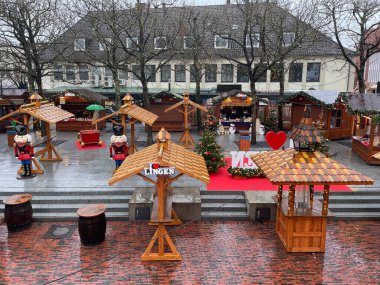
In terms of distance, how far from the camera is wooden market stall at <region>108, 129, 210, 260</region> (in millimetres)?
7512

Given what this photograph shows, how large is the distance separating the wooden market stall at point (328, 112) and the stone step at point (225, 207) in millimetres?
11613

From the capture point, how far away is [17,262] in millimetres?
8586

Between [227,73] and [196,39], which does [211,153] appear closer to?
[196,39]

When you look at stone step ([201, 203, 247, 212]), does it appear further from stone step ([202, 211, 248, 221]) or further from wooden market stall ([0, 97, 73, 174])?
wooden market stall ([0, 97, 73, 174])

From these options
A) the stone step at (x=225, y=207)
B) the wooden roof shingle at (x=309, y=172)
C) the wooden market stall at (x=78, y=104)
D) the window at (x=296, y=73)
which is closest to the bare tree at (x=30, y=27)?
the wooden market stall at (x=78, y=104)

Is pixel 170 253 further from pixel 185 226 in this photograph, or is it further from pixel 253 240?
pixel 253 240

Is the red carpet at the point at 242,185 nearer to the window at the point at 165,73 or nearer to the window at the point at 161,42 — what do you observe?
the window at the point at 161,42

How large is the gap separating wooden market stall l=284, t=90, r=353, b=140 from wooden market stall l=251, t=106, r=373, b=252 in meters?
12.4

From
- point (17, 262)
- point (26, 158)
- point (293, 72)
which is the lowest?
point (17, 262)

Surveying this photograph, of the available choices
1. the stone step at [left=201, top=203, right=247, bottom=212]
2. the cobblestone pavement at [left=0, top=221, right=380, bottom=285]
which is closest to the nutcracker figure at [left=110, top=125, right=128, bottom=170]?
the cobblestone pavement at [left=0, top=221, right=380, bottom=285]

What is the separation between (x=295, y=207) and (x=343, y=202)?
132 inches

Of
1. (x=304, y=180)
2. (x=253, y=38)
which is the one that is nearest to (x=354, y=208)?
(x=304, y=180)

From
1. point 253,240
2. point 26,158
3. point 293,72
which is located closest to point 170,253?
point 253,240

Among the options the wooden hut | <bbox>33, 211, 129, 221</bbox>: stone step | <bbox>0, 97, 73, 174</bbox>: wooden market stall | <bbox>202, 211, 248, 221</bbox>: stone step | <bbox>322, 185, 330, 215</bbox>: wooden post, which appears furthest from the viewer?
the wooden hut
